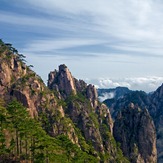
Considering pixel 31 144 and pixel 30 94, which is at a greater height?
pixel 30 94

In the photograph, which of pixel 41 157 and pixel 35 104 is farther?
pixel 35 104

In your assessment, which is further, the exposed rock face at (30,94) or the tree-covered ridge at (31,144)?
the exposed rock face at (30,94)

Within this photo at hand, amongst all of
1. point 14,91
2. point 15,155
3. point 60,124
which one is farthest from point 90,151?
point 15,155

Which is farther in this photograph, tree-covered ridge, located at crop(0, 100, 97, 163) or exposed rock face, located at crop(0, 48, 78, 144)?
exposed rock face, located at crop(0, 48, 78, 144)

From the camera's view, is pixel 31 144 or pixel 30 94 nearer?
pixel 31 144

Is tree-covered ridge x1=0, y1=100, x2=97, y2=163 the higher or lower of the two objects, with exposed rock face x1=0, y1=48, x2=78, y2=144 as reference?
lower

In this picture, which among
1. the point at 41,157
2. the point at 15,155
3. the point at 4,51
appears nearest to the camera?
the point at 41,157

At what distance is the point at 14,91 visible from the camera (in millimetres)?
175375

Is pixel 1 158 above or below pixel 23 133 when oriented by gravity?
below

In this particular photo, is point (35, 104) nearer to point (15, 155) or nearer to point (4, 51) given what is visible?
point (4, 51)

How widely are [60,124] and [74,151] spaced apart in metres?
71.2

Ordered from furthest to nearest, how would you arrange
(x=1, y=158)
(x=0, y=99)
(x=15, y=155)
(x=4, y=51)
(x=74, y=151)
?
(x=4, y=51) < (x=0, y=99) < (x=74, y=151) < (x=15, y=155) < (x=1, y=158)

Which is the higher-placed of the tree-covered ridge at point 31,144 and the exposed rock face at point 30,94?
the exposed rock face at point 30,94

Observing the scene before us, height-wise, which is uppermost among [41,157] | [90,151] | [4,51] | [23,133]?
[4,51]
